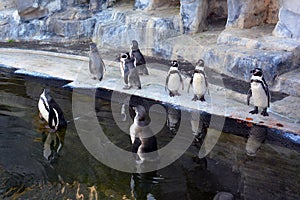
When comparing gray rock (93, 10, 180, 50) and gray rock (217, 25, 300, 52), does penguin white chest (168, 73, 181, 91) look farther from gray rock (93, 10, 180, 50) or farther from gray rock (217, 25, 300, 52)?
gray rock (93, 10, 180, 50)

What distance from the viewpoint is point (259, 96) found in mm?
6859

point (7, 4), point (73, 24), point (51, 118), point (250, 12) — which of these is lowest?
point (51, 118)

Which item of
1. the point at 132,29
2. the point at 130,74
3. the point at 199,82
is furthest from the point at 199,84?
the point at 132,29

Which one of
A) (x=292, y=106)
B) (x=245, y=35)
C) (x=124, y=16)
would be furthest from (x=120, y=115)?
(x=124, y=16)

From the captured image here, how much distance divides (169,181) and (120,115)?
2.18 meters

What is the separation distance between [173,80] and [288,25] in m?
2.68

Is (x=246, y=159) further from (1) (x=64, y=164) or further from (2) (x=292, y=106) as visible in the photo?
(1) (x=64, y=164)

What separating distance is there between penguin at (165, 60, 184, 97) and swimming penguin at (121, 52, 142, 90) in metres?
0.61

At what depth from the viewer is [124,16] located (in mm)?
11344

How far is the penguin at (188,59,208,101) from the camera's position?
7.42m

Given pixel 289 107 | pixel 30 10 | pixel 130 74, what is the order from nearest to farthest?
pixel 289 107 < pixel 130 74 < pixel 30 10

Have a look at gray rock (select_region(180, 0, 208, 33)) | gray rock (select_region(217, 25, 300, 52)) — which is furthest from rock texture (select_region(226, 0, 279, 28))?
gray rock (select_region(180, 0, 208, 33))

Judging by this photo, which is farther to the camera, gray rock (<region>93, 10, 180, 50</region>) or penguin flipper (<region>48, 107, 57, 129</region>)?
gray rock (<region>93, 10, 180, 50</region>)

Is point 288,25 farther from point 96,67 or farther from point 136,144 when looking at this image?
point 136,144
